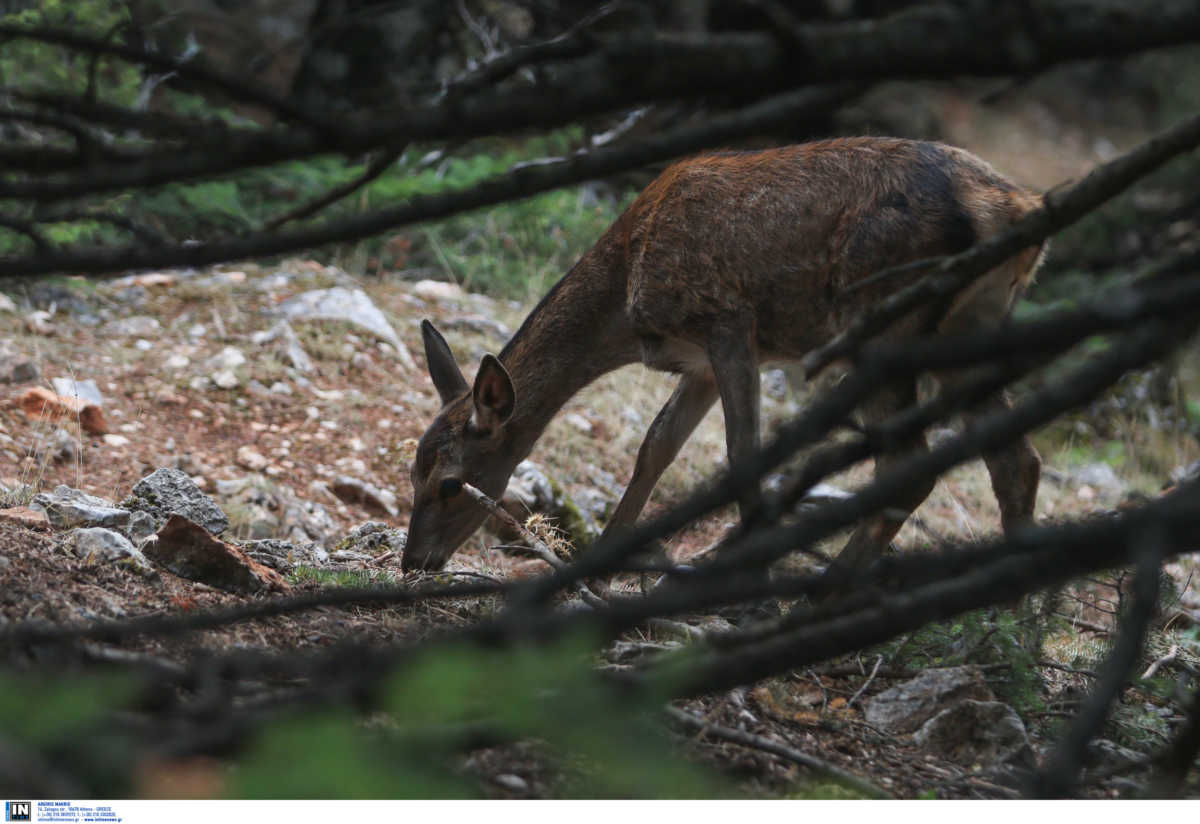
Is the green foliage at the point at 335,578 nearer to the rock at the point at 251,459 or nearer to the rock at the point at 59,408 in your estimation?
the rock at the point at 251,459

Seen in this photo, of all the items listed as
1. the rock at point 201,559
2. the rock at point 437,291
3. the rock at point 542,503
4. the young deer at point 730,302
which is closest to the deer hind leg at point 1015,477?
the young deer at point 730,302

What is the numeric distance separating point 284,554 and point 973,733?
283 centimetres

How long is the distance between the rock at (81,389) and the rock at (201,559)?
3.67m

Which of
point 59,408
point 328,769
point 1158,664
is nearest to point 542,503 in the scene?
point 59,408

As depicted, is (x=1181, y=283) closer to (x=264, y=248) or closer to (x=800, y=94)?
(x=800, y=94)

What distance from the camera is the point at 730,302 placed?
211 inches

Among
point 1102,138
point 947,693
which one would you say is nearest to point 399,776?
point 947,693

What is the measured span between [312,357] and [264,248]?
687cm

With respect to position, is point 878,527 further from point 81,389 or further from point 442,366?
point 81,389

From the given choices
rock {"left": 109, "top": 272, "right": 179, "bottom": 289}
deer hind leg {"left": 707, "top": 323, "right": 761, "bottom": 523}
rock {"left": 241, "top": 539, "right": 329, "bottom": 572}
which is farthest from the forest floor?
deer hind leg {"left": 707, "top": 323, "right": 761, "bottom": 523}

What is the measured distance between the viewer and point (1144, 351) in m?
1.79

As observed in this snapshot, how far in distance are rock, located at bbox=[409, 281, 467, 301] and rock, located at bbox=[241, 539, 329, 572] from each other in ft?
16.8

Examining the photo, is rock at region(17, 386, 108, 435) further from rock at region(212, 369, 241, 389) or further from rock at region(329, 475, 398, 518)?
rock at region(329, 475, 398, 518)

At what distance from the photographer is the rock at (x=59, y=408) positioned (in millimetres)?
6777
